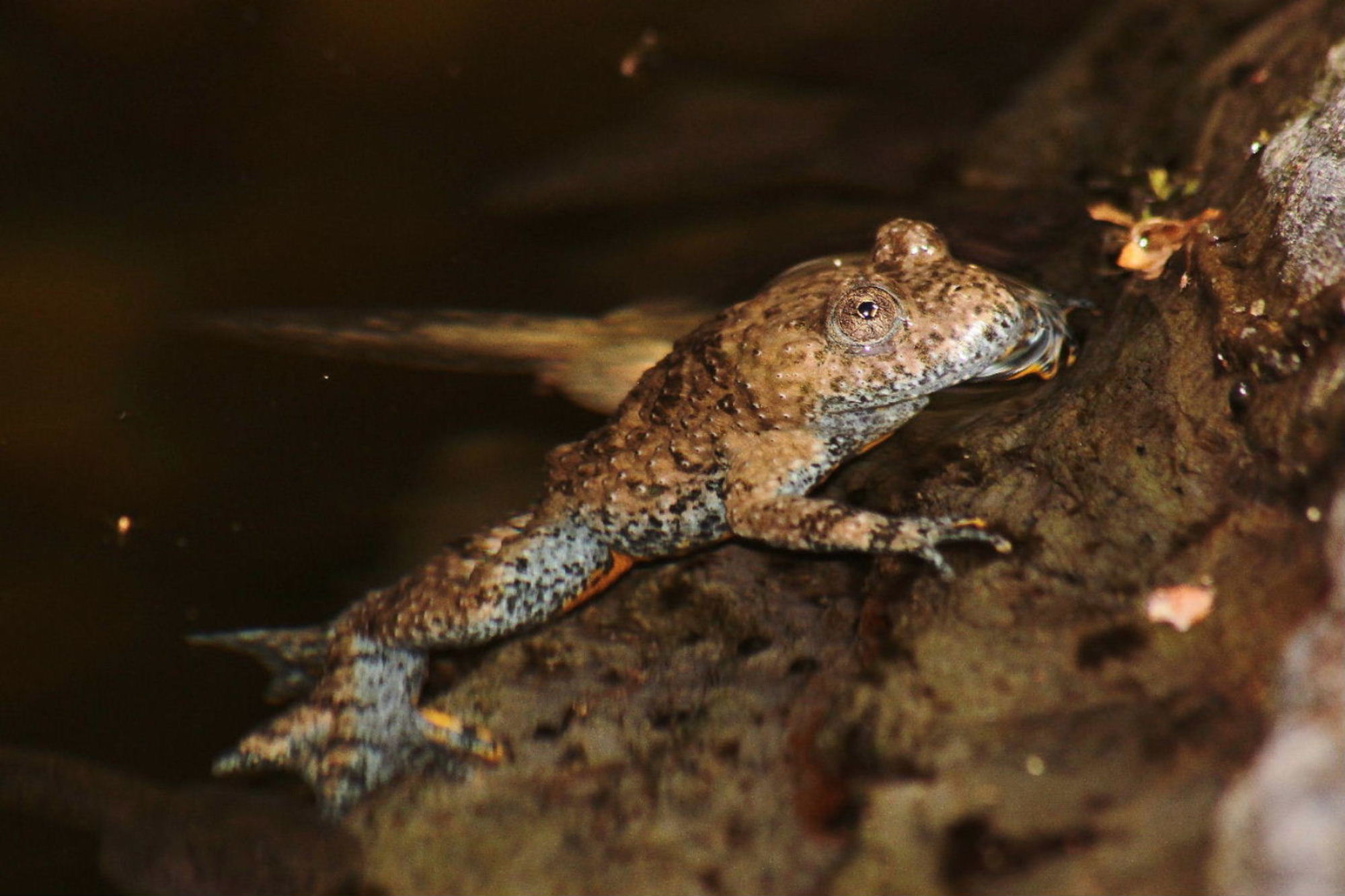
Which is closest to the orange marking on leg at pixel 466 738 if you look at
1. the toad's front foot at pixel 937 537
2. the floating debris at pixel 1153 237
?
the toad's front foot at pixel 937 537

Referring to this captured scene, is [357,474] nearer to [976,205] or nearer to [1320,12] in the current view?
[976,205]

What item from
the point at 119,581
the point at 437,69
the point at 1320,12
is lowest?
the point at 119,581

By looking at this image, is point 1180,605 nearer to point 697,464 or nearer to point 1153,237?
point 697,464

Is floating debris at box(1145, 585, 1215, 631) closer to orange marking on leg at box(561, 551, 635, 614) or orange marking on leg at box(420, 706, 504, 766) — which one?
orange marking on leg at box(561, 551, 635, 614)

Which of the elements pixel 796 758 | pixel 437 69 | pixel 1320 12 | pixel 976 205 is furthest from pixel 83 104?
pixel 1320 12

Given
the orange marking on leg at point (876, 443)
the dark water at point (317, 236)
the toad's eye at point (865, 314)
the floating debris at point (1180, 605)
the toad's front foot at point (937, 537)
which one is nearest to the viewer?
the floating debris at point (1180, 605)

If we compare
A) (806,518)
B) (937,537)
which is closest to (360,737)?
(806,518)

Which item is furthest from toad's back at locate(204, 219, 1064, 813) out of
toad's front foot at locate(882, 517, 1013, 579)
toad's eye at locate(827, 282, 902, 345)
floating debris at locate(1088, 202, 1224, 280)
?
floating debris at locate(1088, 202, 1224, 280)

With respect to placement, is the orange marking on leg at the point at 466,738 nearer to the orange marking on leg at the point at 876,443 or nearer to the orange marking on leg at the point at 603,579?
the orange marking on leg at the point at 603,579
